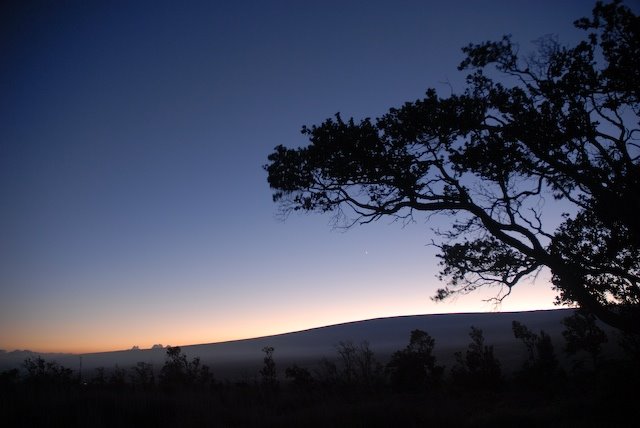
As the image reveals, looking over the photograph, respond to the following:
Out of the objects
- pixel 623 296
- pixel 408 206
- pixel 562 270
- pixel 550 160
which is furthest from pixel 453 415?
pixel 550 160

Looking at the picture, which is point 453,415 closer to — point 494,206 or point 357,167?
point 494,206

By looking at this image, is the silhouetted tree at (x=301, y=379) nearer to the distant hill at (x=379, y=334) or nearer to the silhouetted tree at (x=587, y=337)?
the silhouetted tree at (x=587, y=337)

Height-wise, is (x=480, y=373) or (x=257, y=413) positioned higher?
(x=257, y=413)

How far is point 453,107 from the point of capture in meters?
8.04

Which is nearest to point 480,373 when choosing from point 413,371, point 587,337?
point 413,371

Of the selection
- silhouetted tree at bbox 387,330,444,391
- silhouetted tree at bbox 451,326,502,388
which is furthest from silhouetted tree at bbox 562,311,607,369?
silhouetted tree at bbox 387,330,444,391

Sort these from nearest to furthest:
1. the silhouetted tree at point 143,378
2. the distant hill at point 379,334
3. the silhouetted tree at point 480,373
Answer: the silhouetted tree at point 143,378 → the silhouetted tree at point 480,373 → the distant hill at point 379,334

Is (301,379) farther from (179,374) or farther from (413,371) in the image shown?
(179,374)

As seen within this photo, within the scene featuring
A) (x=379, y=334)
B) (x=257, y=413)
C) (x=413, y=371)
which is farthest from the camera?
(x=379, y=334)

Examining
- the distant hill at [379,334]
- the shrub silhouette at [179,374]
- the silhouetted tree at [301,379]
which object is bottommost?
the distant hill at [379,334]

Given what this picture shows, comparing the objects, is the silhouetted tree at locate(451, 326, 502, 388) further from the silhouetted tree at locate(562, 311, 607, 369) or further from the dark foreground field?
the dark foreground field

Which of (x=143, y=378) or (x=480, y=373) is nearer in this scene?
(x=143, y=378)

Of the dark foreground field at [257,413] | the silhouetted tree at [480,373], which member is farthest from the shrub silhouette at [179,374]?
the silhouetted tree at [480,373]

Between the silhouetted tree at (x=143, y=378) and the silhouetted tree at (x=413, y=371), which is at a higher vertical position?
the silhouetted tree at (x=143, y=378)
